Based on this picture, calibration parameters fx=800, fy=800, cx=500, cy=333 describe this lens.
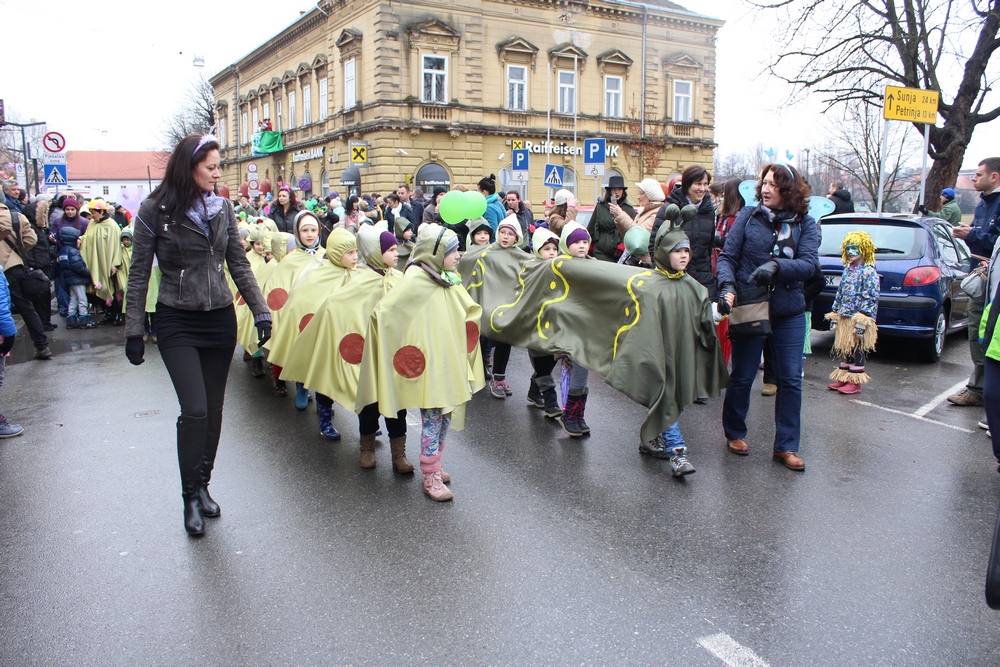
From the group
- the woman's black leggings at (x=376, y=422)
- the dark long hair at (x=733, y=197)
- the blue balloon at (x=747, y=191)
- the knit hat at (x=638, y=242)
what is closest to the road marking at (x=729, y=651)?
the woman's black leggings at (x=376, y=422)

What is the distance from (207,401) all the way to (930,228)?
28.8 feet

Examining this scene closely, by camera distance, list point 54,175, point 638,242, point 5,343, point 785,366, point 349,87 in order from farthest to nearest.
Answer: point 349,87 → point 54,175 → point 5,343 → point 638,242 → point 785,366

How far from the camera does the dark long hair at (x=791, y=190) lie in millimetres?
5430

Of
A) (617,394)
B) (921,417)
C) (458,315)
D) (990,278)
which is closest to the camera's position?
(458,315)

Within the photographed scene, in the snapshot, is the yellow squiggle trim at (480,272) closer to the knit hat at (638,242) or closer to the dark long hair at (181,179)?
the knit hat at (638,242)

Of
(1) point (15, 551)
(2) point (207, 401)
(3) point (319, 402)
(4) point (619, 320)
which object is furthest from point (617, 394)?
(1) point (15, 551)

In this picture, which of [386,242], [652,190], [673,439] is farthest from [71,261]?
[673,439]

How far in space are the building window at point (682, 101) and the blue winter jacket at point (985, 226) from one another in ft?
110

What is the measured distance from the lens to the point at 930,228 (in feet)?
31.9

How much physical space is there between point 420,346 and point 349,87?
33446 mm

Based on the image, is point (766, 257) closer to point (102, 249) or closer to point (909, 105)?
point (909, 105)

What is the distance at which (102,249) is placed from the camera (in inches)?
494

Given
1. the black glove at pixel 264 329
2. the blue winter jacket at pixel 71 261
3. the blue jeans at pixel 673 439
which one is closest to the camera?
the black glove at pixel 264 329

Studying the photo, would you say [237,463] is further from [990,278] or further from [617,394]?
[990,278]
